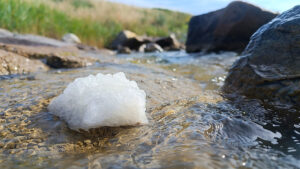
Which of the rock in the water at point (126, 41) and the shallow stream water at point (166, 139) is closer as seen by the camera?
the shallow stream water at point (166, 139)

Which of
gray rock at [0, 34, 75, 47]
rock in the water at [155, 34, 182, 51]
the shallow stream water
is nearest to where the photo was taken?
the shallow stream water

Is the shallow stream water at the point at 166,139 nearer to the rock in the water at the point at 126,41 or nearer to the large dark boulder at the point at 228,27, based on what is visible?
the large dark boulder at the point at 228,27

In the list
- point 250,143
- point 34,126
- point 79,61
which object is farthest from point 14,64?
point 250,143

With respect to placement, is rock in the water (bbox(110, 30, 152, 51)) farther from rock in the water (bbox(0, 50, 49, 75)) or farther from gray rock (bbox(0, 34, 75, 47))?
rock in the water (bbox(0, 50, 49, 75))

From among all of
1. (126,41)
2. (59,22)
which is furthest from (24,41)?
(126,41)

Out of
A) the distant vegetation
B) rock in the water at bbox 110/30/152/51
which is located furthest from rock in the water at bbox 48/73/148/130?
rock in the water at bbox 110/30/152/51

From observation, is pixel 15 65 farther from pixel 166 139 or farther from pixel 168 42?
pixel 168 42

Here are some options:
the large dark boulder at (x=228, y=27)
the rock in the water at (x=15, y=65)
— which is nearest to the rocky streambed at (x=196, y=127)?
the rock in the water at (x=15, y=65)
